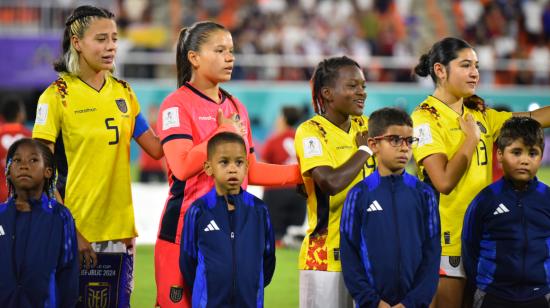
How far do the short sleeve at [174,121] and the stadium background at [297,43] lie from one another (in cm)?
1292

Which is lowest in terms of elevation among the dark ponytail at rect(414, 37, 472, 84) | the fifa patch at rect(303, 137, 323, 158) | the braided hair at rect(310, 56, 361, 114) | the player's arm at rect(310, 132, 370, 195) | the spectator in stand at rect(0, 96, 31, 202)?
the player's arm at rect(310, 132, 370, 195)

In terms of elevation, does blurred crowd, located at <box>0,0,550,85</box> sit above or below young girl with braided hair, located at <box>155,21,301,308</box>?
above

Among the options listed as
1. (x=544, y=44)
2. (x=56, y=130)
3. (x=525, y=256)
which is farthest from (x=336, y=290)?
(x=544, y=44)

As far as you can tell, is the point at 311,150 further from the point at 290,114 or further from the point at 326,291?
the point at 290,114

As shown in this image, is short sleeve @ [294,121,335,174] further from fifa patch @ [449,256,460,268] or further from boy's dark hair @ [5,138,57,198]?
boy's dark hair @ [5,138,57,198]

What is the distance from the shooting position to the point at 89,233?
5.25 m

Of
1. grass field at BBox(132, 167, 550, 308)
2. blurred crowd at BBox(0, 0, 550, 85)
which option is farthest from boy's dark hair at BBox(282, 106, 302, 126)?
blurred crowd at BBox(0, 0, 550, 85)

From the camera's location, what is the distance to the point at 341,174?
4.92m

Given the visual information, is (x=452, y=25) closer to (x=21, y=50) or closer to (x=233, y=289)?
(x=21, y=50)

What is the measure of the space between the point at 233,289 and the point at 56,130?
1.36 m

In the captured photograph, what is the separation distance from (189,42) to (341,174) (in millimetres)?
1157

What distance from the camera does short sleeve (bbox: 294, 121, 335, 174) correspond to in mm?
5113

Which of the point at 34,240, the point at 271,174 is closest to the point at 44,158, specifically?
the point at 34,240

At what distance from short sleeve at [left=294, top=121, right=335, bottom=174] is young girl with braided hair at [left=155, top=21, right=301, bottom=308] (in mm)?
314
